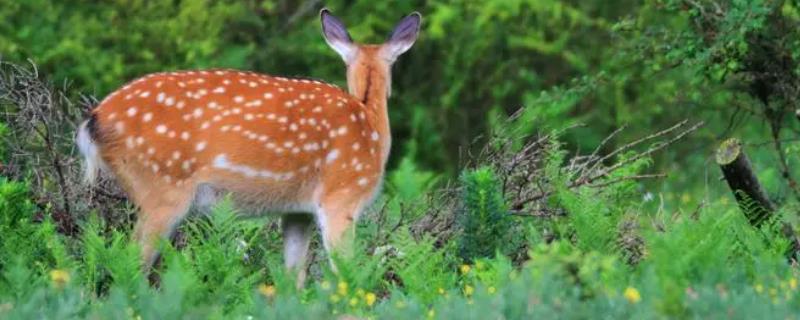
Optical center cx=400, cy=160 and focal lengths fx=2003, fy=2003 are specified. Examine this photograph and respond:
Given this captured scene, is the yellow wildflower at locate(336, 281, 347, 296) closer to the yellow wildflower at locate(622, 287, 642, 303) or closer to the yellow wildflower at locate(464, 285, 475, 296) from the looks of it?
the yellow wildflower at locate(464, 285, 475, 296)

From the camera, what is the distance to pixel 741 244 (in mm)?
9727

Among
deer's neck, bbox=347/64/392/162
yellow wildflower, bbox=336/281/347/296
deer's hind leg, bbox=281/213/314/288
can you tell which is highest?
yellow wildflower, bbox=336/281/347/296

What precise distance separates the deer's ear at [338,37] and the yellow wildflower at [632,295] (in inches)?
148

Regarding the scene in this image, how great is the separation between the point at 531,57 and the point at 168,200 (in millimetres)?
13362

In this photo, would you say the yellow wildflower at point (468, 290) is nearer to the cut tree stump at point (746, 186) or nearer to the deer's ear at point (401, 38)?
the cut tree stump at point (746, 186)

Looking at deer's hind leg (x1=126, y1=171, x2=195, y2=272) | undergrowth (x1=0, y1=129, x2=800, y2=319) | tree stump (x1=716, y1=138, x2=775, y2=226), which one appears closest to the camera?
undergrowth (x1=0, y1=129, x2=800, y2=319)

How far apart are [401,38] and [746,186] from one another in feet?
6.99

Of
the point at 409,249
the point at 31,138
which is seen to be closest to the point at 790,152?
the point at 409,249

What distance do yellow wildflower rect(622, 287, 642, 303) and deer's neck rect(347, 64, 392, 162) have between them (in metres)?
3.07

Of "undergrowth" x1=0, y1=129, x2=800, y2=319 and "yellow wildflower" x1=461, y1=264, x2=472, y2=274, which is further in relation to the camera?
"yellow wildflower" x1=461, y1=264, x2=472, y2=274

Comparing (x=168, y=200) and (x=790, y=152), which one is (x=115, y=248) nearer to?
(x=168, y=200)

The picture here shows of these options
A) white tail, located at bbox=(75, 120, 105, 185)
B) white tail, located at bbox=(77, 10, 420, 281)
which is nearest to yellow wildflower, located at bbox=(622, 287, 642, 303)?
white tail, located at bbox=(77, 10, 420, 281)

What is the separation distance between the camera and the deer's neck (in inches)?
426

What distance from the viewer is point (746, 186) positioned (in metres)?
10.7
